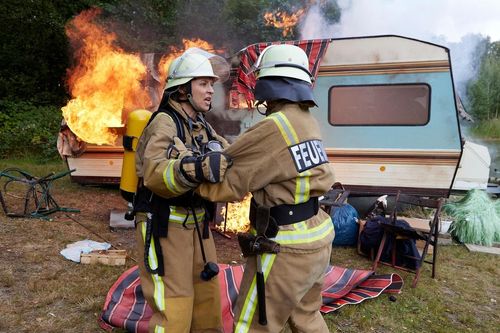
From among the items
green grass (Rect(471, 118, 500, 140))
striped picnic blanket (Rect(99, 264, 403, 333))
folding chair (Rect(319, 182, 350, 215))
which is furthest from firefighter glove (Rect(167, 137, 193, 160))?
green grass (Rect(471, 118, 500, 140))

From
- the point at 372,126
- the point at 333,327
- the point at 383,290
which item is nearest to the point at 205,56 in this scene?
the point at 333,327

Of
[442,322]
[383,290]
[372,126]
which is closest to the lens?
[442,322]

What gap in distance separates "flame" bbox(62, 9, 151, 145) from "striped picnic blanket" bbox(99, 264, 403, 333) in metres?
4.30

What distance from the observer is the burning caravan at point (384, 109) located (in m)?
6.96

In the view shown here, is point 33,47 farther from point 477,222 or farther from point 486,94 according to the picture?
point 486,94

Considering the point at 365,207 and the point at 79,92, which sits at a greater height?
the point at 79,92

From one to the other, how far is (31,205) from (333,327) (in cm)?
640

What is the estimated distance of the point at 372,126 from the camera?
23.8 ft

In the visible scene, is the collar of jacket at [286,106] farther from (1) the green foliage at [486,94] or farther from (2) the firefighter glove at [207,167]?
(1) the green foliage at [486,94]

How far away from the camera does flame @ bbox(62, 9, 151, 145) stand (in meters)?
7.93

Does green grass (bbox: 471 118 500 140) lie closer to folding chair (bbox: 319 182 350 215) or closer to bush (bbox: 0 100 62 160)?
folding chair (bbox: 319 182 350 215)

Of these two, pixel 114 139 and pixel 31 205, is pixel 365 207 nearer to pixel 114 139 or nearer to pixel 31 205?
pixel 114 139

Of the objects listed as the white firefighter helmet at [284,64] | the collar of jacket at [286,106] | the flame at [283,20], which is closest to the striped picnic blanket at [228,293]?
the collar of jacket at [286,106]

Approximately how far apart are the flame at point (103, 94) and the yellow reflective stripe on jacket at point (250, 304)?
256 inches
